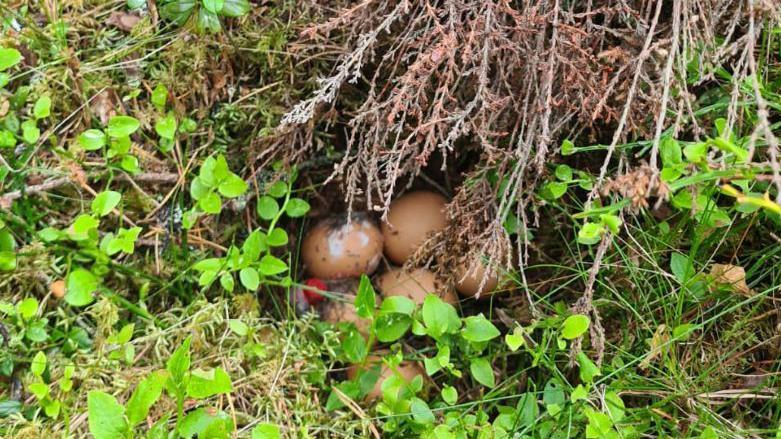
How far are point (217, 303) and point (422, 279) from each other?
1.87 ft

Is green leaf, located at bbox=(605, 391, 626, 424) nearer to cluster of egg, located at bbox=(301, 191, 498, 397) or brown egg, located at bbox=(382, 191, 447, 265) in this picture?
cluster of egg, located at bbox=(301, 191, 498, 397)

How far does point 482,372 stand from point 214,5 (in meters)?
1.15

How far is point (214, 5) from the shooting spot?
1.83 meters

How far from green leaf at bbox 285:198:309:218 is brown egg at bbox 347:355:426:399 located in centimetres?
45

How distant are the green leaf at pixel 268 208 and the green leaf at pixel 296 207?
1.4 inches

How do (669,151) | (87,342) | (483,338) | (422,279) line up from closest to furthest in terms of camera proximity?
1. (669,151)
2. (483,338)
3. (87,342)
4. (422,279)

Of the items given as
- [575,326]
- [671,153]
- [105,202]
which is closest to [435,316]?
[575,326]

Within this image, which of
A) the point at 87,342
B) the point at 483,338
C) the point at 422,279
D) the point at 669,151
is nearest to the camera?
the point at 669,151

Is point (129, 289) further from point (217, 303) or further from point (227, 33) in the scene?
point (227, 33)

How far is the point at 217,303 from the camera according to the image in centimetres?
195

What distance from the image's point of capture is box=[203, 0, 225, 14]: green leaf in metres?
1.82

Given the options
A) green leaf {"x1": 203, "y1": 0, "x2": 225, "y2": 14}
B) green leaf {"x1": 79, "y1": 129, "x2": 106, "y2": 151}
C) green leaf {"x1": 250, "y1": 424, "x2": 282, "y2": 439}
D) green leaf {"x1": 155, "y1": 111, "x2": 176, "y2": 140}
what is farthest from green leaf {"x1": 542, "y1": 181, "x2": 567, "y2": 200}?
green leaf {"x1": 79, "y1": 129, "x2": 106, "y2": 151}

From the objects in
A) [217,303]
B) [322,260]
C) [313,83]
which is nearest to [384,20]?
[313,83]

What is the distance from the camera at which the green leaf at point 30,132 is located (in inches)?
76.5
